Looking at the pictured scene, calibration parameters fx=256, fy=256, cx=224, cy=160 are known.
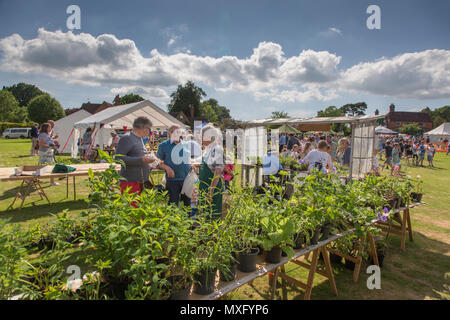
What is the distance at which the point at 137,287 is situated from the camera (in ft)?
3.74

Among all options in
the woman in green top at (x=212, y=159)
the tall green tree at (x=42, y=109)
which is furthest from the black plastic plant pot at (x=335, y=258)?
the tall green tree at (x=42, y=109)

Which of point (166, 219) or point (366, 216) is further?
point (366, 216)

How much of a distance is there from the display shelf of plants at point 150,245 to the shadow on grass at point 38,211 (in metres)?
3.72

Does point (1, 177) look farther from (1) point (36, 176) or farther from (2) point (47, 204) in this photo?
(2) point (47, 204)

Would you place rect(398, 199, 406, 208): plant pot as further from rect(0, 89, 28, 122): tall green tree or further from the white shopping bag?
rect(0, 89, 28, 122): tall green tree

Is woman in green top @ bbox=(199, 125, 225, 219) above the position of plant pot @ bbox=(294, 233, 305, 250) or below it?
above

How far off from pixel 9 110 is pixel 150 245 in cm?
5640

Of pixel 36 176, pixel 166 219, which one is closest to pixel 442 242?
pixel 166 219

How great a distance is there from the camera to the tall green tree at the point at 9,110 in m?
42.2

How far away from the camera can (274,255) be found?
1.92 metres

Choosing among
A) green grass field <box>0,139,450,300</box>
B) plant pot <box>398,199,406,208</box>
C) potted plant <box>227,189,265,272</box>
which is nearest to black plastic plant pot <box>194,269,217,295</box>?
potted plant <box>227,189,265,272</box>

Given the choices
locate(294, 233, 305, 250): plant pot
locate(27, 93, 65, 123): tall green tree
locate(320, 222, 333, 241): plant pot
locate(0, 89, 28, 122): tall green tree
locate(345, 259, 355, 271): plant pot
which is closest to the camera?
locate(294, 233, 305, 250): plant pot

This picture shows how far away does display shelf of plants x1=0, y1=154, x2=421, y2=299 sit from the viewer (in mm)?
1184
